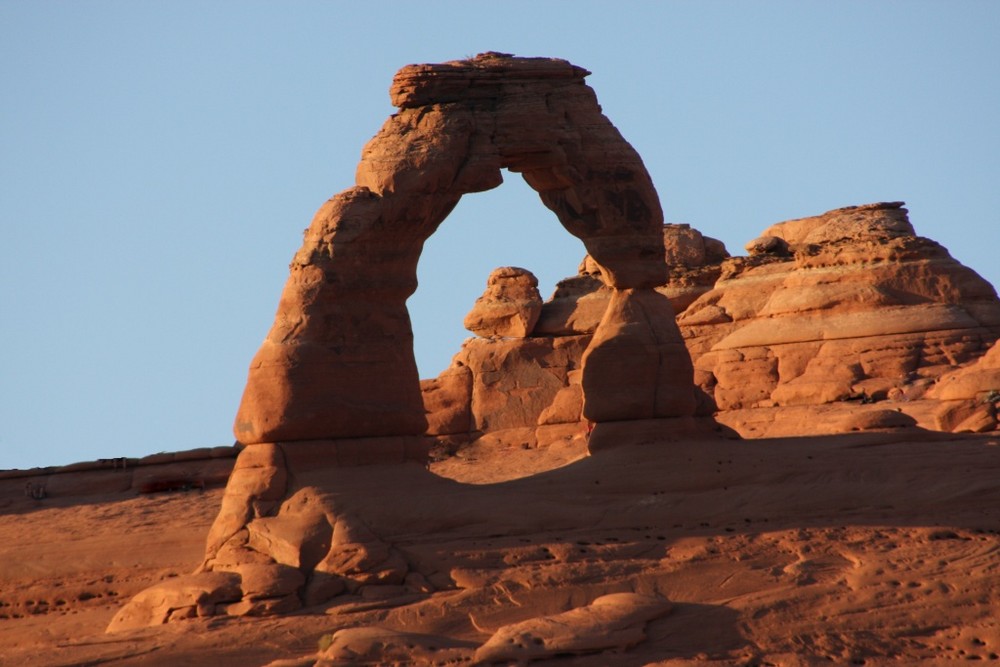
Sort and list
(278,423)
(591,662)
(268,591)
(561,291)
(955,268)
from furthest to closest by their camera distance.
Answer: (561,291), (955,268), (278,423), (268,591), (591,662)

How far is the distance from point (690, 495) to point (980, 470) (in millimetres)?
3547

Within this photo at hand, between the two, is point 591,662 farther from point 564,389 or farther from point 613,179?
point 564,389

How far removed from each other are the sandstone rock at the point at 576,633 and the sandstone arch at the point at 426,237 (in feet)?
13.1

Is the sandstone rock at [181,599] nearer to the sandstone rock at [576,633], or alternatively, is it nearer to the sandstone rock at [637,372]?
the sandstone rock at [576,633]

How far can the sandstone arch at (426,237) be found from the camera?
68.5ft

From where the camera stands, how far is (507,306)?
3431 cm

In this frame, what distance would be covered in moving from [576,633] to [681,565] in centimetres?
224

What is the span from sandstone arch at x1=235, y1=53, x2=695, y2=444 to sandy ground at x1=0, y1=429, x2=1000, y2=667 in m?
0.90

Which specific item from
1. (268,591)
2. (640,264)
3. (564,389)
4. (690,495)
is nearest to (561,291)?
(564,389)

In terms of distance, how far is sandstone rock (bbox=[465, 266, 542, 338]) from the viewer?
3416 centimetres

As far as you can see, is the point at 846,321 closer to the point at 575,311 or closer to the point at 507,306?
the point at 575,311

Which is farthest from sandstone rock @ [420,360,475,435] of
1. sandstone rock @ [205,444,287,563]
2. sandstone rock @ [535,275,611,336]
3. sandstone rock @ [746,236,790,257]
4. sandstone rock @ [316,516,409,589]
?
sandstone rock @ [316,516,409,589]

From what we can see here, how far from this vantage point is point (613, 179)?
22906 millimetres

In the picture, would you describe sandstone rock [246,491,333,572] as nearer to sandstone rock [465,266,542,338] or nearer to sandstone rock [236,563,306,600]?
sandstone rock [236,563,306,600]
